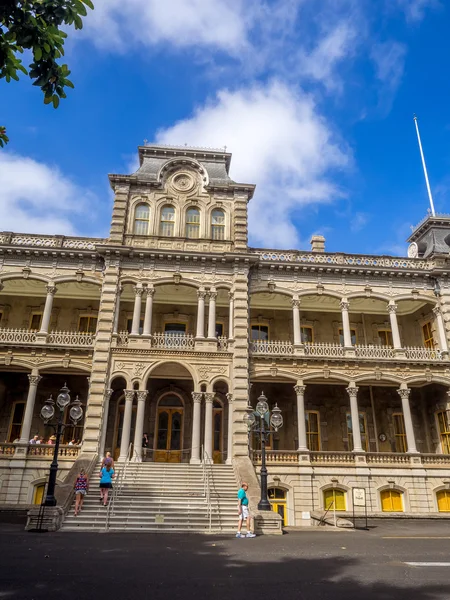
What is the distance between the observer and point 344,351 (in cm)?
2389

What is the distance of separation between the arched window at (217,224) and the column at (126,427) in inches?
382

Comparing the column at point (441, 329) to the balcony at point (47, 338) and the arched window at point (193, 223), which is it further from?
the balcony at point (47, 338)

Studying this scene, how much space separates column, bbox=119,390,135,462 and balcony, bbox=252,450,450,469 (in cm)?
587

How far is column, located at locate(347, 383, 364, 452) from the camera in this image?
2225cm

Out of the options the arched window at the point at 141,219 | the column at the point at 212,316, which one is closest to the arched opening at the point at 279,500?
the column at the point at 212,316

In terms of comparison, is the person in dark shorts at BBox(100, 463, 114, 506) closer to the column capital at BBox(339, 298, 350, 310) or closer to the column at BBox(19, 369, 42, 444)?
the column at BBox(19, 369, 42, 444)

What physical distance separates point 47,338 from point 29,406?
341cm

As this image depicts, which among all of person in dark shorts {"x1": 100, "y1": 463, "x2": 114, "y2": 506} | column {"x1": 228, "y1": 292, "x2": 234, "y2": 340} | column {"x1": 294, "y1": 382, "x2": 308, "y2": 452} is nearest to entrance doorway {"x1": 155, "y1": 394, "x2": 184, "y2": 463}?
column {"x1": 228, "y1": 292, "x2": 234, "y2": 340}

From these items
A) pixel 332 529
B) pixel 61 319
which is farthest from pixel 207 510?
pixel 61 319

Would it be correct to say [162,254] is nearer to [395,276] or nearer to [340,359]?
[340,359]

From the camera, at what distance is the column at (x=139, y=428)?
20.1m

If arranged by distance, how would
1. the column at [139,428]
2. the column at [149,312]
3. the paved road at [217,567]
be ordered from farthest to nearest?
1. the column at [149,312]
2. the column at [139,428]
3. the paved road at [217,567]

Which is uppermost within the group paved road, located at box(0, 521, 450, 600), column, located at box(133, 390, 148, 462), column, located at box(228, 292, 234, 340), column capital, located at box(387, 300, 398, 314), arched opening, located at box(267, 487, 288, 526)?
column capital, located at box(387, 300, 398, 314)

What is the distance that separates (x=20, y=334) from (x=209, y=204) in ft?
40.1
